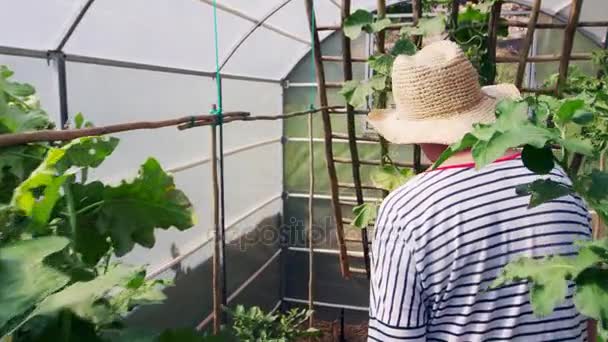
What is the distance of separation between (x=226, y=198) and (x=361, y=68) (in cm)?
164

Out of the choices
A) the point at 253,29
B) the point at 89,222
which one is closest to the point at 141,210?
the point at 89,222

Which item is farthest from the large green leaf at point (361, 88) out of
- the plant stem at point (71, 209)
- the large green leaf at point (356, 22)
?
the plant stem at point (71, 209)

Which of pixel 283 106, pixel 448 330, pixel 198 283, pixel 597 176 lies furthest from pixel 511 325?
pixel 283 106

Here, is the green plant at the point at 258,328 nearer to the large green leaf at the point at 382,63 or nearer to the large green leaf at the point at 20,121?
the large green leaf at the point at 382,63

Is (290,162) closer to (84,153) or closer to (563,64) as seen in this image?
(563,64)

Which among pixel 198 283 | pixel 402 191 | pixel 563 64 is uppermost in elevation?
pixel 563 64

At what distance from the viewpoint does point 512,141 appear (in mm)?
459

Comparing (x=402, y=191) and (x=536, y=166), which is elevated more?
(x=536, y=166)

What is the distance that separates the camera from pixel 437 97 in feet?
3.76

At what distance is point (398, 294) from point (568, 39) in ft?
5.93

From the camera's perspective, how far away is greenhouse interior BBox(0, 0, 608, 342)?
52 cm

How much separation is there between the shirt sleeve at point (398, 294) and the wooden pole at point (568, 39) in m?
1.73

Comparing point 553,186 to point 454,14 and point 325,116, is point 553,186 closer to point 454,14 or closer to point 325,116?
point 454,14

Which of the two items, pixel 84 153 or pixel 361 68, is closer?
pixel 84 153
